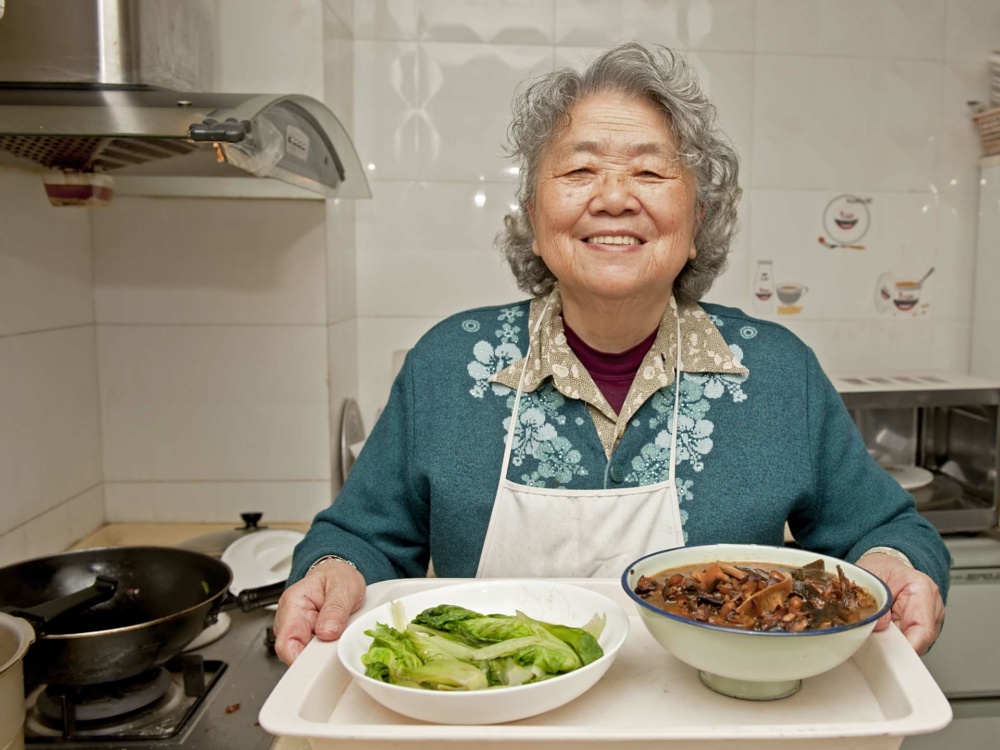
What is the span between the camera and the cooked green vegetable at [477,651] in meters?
0.81

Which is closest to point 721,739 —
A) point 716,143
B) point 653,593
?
point 653,593

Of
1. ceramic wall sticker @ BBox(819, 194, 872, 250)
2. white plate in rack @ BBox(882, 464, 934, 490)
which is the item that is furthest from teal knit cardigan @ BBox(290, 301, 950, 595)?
ceramic wall sticker @ BBox(819, 194, 872, 250)

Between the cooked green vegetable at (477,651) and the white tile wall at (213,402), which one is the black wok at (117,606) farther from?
the white tile wall at (213,402)

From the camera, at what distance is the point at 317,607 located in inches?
40.6

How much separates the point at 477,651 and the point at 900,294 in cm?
214

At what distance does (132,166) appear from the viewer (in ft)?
6.09

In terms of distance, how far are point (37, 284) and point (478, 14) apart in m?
1.35

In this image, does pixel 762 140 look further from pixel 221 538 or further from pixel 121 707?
pixel 121 707

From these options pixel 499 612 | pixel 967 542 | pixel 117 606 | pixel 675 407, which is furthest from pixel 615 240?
pixel 967 542

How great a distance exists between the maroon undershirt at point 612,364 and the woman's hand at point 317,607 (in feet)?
1.71

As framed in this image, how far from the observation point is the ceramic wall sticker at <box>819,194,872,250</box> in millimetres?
2459

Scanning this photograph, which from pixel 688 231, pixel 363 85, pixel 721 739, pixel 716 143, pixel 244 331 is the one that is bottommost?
pixel 721 739

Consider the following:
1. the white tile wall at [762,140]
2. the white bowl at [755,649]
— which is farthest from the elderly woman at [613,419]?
the white tile wall at [762,140]

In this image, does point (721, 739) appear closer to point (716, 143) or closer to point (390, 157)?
point (716, 143)
